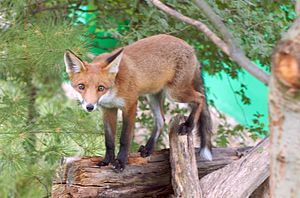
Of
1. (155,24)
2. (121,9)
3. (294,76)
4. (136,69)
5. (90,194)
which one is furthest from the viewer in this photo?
(121,9)

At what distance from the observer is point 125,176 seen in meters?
4.14

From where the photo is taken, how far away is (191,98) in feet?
15.1

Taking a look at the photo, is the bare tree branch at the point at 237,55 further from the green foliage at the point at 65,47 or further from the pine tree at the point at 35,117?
the pine tree at the point at 35,117

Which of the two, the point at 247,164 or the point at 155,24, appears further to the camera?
the point at 155,24

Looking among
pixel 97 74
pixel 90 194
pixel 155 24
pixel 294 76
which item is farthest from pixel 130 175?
pixel 294 76

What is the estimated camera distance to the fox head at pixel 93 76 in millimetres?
4059

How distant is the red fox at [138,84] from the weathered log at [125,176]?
69 mm

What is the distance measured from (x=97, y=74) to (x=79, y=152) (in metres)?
1.10

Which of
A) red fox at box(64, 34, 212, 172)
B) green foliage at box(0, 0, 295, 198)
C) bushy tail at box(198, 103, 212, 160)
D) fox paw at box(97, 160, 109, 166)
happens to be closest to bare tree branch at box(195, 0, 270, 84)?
red fox at box(64, 34, 212, 172)

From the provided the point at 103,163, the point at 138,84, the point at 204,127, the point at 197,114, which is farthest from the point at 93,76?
the point at 204,127

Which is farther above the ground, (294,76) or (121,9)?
(294,76)

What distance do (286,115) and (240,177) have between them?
2173mm

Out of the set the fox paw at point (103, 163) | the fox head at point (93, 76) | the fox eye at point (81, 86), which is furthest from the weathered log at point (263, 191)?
the fox eye at point (81, 86)

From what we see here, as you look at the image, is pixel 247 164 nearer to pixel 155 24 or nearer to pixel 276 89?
pixel 155 24
